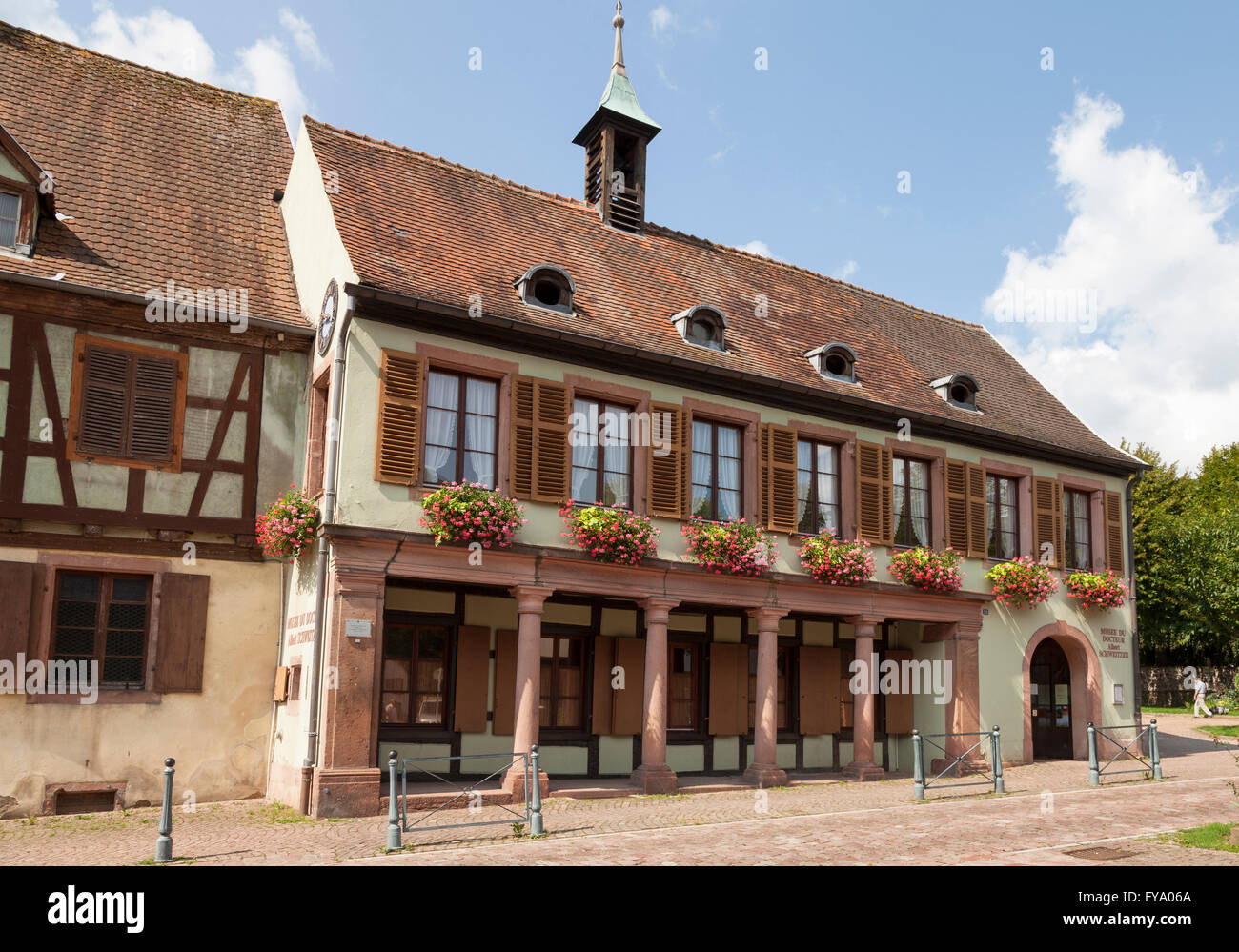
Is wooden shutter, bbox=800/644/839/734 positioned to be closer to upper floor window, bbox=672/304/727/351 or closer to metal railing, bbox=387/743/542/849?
upper floor window, bbox=672/304/727/351

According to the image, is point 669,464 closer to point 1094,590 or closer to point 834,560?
point 834,560

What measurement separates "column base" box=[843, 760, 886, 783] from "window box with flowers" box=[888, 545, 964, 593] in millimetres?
2981

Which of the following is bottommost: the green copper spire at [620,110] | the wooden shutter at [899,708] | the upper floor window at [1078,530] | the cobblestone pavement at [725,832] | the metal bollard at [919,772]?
the cobblestone pavement at [725,832]

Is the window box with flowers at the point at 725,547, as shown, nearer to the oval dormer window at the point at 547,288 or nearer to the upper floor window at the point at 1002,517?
the oval dormer window at the point at 547,288

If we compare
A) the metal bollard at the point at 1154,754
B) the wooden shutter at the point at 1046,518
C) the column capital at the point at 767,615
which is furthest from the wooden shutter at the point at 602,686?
the wooden shutter at the point at 1046,518

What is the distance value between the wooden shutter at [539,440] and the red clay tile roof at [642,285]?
1.00 meters

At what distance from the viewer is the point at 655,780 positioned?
15070 mm

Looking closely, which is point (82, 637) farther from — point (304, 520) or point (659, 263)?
point (659, 263)

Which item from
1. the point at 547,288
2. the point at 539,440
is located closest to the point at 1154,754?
the point at 539,440

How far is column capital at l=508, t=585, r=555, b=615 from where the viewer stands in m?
14.4

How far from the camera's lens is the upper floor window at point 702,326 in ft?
56.6

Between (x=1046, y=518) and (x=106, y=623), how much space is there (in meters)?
15.9

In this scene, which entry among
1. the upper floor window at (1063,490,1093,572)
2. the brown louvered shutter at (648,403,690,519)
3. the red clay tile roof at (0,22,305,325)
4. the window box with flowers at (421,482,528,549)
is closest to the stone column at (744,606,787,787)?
the brown louvered shutter at (648,403,690,519)

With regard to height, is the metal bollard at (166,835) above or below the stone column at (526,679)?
below
